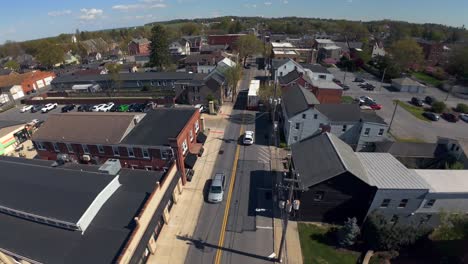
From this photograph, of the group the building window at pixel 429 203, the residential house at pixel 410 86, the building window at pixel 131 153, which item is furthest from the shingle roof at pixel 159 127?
the residential house at pixel 410 86

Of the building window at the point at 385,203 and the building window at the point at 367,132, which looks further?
the building window at the point at 367,132

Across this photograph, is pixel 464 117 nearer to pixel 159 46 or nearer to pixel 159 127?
pixel 159 127

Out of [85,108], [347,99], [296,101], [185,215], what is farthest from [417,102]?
[85,108]

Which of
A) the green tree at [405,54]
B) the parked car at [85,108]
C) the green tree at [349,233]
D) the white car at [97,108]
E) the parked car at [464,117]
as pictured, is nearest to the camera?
the green tree at [349,233]

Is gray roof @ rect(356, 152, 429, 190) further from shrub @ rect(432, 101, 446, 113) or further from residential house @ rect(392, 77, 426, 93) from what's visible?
residential house @ rect(392, 77, 426, 93)

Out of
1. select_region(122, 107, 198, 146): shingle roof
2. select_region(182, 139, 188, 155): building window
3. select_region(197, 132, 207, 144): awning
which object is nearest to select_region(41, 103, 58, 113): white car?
select_region(122, 107, 198, 146): shingle roof

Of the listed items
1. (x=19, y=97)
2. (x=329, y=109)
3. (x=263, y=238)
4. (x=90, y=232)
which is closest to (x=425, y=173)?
(x=329, y=109)

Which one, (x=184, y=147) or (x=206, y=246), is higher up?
(x=184, y=147)

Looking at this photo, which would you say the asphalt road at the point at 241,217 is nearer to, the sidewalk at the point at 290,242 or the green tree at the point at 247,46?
the sidewalk at the point at 290,242
